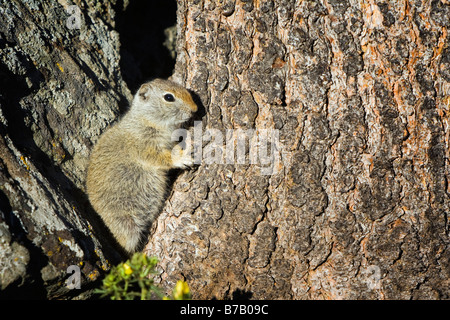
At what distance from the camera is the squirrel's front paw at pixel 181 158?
349 centimetres

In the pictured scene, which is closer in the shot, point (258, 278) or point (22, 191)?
point (22, 191)

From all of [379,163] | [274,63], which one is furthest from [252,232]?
[274,63]

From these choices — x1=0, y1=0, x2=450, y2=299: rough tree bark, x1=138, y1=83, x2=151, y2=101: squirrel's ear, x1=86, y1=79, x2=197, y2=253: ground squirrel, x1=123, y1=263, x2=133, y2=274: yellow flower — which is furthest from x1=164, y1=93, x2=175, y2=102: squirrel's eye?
x1=123, y1=263, x2=133, y2=274: yellow flower

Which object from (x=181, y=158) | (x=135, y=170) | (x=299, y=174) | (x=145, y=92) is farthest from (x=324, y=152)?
(x=145, y=92)

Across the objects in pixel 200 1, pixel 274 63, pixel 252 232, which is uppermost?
pixel 200 1

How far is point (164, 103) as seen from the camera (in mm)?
3957

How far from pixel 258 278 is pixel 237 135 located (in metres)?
1.16

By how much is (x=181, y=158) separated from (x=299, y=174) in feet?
3.56

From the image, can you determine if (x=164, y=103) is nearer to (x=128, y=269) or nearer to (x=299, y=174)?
(x=299, y=174)

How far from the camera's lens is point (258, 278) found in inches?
130

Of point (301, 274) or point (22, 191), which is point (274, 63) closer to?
point (301, 274)

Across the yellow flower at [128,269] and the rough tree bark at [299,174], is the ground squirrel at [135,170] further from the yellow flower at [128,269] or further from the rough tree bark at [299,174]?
the yellow flower at [128,269]

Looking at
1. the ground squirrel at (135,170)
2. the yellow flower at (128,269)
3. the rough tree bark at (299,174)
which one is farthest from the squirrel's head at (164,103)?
the yellow flower at (128,269)

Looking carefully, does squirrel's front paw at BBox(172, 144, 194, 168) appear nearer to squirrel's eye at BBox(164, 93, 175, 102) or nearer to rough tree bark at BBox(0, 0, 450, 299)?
rough tree bark at BBox(0, 0, 450, 299)
